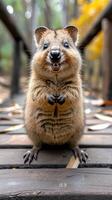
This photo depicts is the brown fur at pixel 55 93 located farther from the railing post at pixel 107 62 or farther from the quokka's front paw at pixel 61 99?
the railing post at pixel 107 62

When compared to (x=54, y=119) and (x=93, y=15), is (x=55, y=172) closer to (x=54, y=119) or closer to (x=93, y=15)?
(x=54, y=119)

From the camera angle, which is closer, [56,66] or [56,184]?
[56,184]

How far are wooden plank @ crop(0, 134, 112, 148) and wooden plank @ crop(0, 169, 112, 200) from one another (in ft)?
1.91

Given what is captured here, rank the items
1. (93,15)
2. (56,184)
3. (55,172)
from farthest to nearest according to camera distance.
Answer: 1. (93,15)
2. (55,172)
3. (56,184)

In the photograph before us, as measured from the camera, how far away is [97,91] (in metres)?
10.1

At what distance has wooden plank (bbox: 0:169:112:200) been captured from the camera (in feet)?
6.88

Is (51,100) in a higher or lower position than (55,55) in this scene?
lower

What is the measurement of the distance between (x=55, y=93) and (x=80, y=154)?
0.42m

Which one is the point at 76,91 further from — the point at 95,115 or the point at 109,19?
the point at 109,19

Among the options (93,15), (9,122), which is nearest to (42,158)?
(9,122)

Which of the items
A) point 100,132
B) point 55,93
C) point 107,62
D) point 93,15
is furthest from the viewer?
point 93,15

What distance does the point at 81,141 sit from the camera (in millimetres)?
3201

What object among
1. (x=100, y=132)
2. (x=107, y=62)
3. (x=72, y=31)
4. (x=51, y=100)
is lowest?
(x=100, y=132)

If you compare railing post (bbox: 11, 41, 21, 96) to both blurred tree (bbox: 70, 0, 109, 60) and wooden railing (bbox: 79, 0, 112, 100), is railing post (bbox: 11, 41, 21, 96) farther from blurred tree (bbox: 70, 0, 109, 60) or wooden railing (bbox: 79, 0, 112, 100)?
blurred tree (bbox: 70, 0, 109, 60)
